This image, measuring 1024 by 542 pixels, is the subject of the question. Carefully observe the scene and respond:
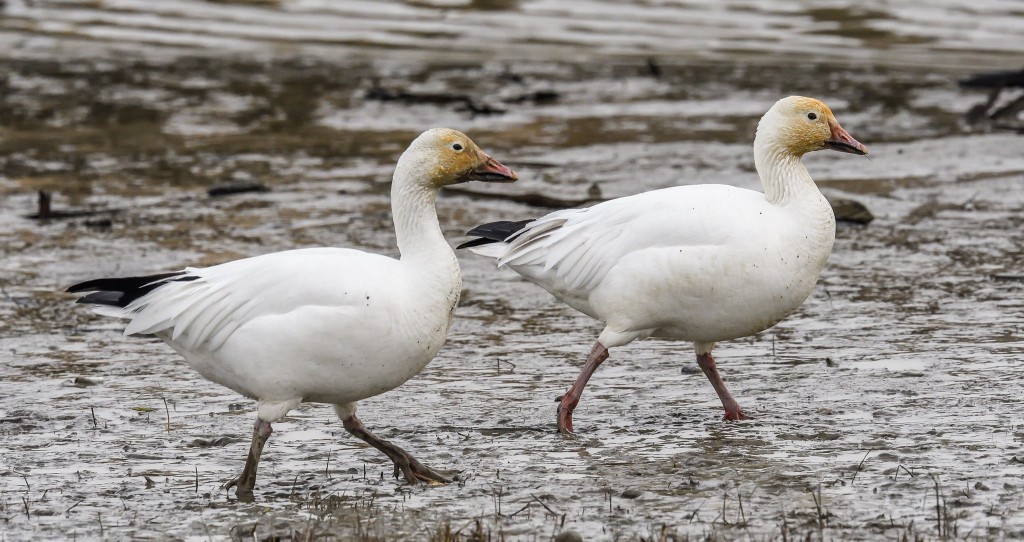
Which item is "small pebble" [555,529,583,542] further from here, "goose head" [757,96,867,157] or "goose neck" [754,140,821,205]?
"goose head" [757,96,867,157]

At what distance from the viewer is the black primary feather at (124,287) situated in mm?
6496

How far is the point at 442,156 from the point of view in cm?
665

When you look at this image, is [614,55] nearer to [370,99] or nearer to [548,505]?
[370,99]

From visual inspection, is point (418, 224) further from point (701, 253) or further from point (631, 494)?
point (631, 494)

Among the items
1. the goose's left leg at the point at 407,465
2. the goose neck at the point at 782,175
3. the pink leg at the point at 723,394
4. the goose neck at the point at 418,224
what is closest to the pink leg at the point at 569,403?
the pink leg at the point at 723,394

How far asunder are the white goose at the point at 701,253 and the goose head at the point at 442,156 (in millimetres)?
933

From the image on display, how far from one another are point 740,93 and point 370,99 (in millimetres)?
4546

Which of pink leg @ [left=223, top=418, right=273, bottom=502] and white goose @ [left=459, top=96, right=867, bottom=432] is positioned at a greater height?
white goose @ [left=459, top=96, right=867, bottom=432]

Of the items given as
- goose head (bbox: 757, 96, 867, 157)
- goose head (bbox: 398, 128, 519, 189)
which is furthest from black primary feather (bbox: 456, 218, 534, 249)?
goose head (bbox: 757, 96, 867, 157)

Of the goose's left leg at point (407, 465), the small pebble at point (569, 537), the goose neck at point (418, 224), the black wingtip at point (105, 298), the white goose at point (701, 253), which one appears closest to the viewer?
the small pebble at point (569, 537)

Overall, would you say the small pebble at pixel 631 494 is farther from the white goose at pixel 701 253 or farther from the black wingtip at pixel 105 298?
the black wingtip at pixel 105 298

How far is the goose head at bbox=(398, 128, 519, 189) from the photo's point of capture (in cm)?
663

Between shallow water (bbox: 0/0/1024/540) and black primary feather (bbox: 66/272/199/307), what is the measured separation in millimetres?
734

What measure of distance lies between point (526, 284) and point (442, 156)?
13.2 feet
